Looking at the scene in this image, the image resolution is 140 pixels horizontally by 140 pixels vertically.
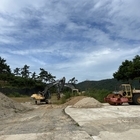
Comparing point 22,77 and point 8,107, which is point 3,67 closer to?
point 22,77

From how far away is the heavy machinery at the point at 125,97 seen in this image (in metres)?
28.5

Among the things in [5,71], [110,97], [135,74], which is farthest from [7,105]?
[5,71]

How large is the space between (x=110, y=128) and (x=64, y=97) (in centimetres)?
2970

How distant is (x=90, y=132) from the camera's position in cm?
1090

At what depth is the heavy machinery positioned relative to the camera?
2850 cm

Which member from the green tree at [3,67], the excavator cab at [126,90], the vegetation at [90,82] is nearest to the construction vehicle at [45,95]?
the vegetation at [90,82]

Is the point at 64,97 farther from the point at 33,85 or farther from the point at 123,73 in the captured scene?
the point at 33,85

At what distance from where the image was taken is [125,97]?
2877 cm

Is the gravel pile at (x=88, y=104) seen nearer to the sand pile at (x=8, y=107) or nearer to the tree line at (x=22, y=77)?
the sand pile at (x=8, y=107)

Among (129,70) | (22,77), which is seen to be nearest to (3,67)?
(22,77)

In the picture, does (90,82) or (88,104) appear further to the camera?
(90,82)

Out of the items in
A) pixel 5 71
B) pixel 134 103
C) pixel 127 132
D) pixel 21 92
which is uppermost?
pixel 5 71

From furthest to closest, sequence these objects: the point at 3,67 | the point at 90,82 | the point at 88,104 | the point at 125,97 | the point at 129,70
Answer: the point at 3,67 → the point at 90,82 → the point at 129,70 → the point at 125,97 → the point at 88,104

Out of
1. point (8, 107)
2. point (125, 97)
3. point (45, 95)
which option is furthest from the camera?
point (45, 95)
